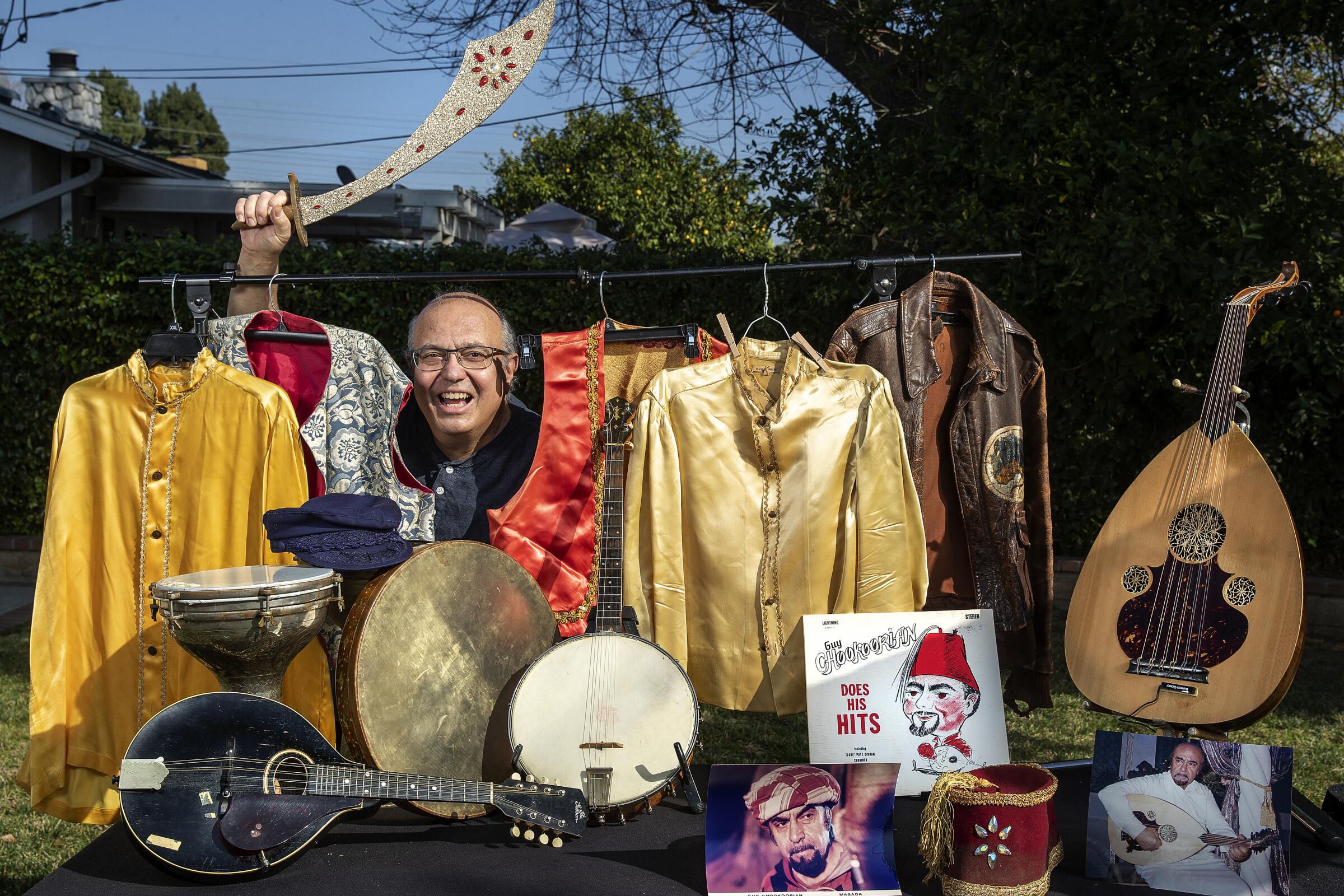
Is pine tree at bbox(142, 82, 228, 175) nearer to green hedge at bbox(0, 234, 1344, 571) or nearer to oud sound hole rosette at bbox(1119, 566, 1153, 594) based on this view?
green hedge at bbox(0, 234, 1344, 571)

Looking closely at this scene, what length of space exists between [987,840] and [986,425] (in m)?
1.45

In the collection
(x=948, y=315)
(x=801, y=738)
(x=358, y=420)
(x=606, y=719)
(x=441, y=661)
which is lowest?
(x=801, y=738)

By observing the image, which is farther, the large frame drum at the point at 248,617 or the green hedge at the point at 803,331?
the green hedge at the point at 803,331

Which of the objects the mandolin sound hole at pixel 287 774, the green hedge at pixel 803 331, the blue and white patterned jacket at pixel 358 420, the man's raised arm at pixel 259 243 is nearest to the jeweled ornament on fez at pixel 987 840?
the mandolin sound hole at pixel 287 774

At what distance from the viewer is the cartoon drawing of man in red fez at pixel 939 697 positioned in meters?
2.76

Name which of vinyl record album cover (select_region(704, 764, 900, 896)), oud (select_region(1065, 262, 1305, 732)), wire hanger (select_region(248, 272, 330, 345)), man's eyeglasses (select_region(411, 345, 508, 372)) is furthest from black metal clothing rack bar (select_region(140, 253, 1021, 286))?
vinyl record album cover (select_region(704, 764, 900, 896))

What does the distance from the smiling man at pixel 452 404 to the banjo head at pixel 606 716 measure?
2.39 ft

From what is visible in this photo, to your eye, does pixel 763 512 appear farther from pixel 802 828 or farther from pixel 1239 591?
pixel 1239 591

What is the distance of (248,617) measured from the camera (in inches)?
91.8

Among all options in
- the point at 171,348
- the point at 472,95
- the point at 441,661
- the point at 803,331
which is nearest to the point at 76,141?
the point at 803,331

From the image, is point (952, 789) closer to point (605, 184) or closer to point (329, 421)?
point (329, 421)

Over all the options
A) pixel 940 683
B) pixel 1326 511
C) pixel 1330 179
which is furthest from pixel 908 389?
pixel 1326 511

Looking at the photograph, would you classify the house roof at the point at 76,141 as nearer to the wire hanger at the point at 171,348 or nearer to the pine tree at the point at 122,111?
the wire hanger at the point at 171,348

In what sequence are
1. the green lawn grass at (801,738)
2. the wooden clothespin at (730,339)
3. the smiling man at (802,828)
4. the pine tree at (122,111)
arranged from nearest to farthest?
the smiling man at (802,828), the wooden clothespin at (730,339), the green lawn grass at (801,738), the pine tree at (122,111)
